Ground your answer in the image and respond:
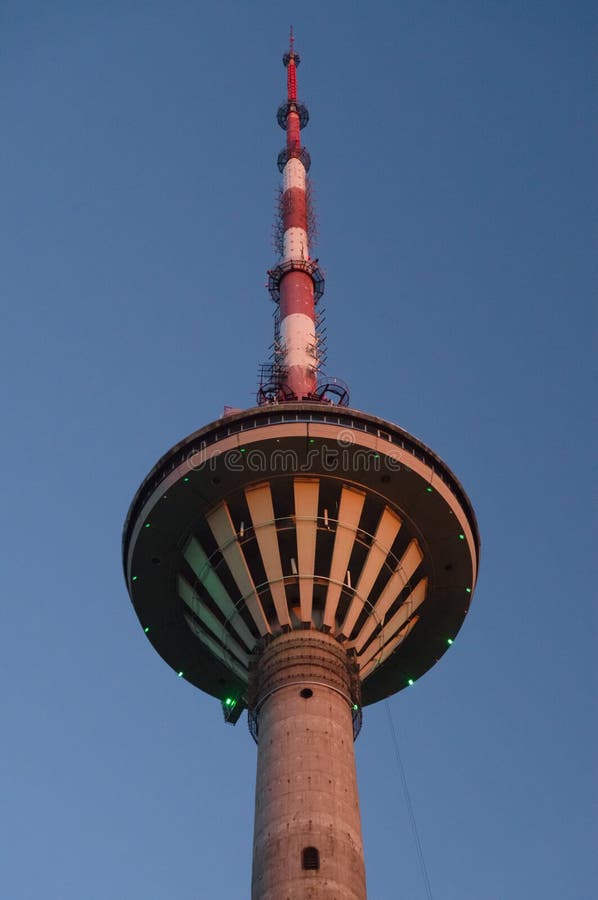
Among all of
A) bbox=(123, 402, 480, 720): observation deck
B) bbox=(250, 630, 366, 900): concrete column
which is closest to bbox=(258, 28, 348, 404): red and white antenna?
bbox=(123, 402, 480, 720): observation deck

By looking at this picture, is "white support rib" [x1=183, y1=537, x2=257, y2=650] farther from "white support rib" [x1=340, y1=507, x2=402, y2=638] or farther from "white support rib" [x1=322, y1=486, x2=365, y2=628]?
"white support rib" [x1=340, y1=507, x2=402, y2=638]

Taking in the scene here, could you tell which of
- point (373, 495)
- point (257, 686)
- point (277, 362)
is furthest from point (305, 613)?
point (277, 362)

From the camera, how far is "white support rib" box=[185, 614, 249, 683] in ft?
117

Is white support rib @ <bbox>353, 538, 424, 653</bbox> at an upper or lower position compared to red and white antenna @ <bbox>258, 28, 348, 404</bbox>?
lower

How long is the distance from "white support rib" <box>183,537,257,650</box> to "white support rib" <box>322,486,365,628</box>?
101 inches

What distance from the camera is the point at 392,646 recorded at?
124 feet

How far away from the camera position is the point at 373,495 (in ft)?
122

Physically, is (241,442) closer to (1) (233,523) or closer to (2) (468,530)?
(1) (233,523)

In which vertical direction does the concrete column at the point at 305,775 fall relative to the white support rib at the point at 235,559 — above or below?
below

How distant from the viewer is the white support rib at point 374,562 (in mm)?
34906

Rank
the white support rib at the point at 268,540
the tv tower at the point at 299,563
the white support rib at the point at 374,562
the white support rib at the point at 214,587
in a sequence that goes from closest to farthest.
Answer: the tv tower at the point at 299,563, the white support rib at the point at 268,540, the white support rib at the point at 374,562, the white support rib at the point at 214,587

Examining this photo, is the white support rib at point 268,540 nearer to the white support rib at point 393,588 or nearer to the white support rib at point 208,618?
the white support rib at point 208,618

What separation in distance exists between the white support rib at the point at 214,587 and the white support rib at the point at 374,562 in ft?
9.97

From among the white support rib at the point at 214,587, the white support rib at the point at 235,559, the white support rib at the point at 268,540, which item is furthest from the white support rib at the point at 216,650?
the white support rib at the point at 268,540
